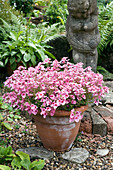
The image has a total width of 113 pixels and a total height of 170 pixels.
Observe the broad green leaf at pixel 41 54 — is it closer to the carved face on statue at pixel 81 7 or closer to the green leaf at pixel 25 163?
the carved face on statue at pixel 81 7

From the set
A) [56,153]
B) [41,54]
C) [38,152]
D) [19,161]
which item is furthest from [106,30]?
[19,161]

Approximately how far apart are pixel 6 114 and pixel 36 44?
6.02 feet

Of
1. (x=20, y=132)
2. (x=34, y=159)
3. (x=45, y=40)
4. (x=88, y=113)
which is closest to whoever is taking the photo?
(x=34, y=159)

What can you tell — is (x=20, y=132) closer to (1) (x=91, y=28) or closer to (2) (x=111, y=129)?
(2) (x=111, y=129)

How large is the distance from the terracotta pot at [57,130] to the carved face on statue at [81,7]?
4.68ft

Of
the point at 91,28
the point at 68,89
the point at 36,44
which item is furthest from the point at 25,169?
the point at 36,44

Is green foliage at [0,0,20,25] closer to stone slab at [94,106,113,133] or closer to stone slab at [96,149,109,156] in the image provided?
stone slab at [94,106,113,133]

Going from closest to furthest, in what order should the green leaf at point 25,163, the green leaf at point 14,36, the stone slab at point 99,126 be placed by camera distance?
the green leaf at point 25,163 → the stone slab at point 99,126 → the green leaf at point 14,36

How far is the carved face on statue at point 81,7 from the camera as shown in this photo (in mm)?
3121

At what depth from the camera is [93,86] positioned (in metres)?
2.54

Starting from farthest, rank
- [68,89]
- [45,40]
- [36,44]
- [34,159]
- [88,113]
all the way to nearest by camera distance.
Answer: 1. [45,40]
2. [36,44]
3. [88,113]
4. [34,159]
5. [68,89]

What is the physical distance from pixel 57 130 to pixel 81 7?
174 cm

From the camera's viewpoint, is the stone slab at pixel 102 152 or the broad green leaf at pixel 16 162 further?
the stone slab at pixel 102 152

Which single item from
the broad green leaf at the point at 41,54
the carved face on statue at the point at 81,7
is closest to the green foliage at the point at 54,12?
the broad green leaf at the point at 41,54
